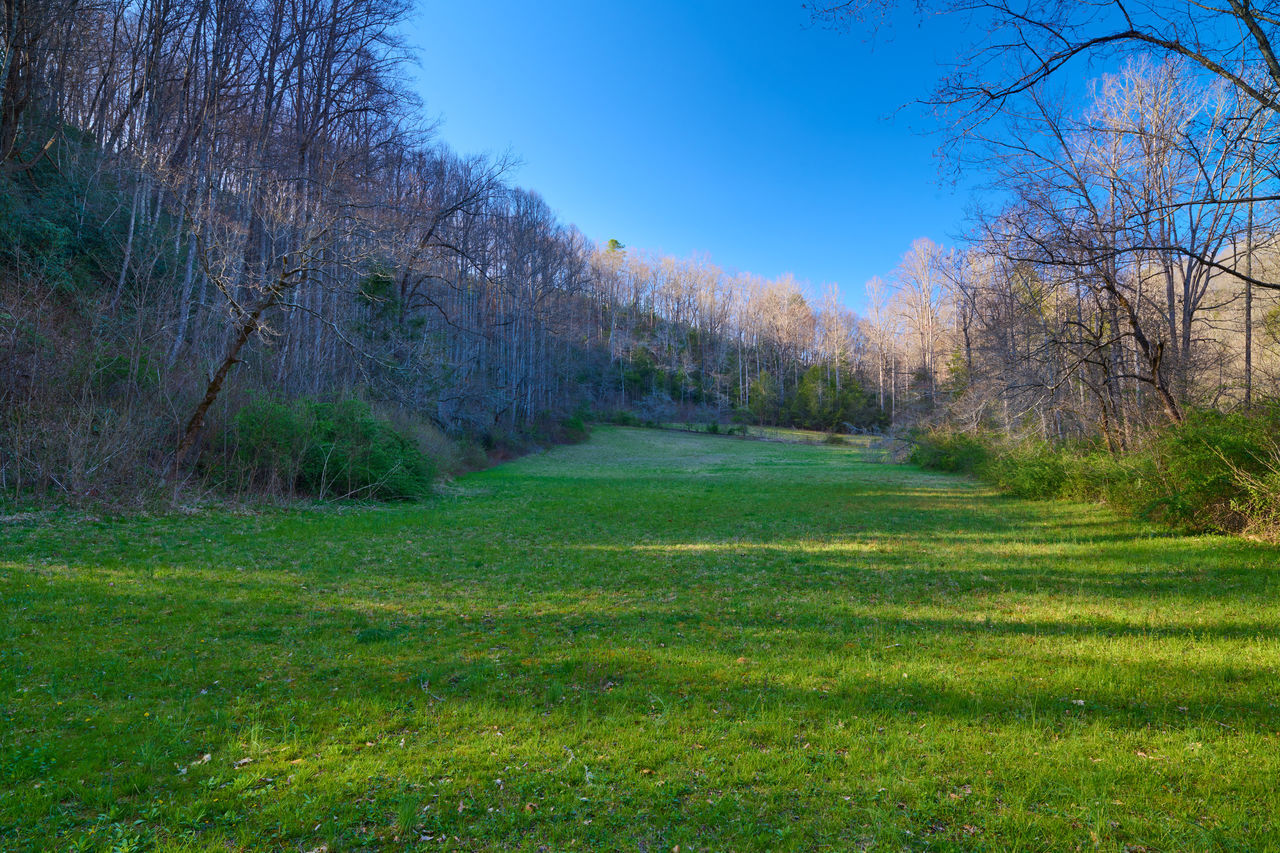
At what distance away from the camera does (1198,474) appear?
10250 mm

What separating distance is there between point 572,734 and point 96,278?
60.0 ft

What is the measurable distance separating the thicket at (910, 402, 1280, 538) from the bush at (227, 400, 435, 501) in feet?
55.3

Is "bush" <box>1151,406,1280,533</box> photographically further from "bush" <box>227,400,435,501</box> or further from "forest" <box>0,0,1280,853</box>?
"bush" <box>227,400,435,501</box>

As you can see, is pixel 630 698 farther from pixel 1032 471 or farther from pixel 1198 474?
pixel 1032 471

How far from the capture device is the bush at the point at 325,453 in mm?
14203

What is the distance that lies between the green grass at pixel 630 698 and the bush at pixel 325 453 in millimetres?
4409

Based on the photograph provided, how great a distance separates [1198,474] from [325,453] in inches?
703

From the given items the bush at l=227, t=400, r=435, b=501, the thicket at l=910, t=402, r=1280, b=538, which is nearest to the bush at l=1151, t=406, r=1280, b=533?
the thicket at l=910, t=402, r=1280, b=538

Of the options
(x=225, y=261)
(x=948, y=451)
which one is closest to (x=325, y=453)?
(x=225, y=261)

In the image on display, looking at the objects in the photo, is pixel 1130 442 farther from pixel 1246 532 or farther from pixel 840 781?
pixel 840 781

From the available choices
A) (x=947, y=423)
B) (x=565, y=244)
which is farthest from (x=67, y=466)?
(x=565, y=244)

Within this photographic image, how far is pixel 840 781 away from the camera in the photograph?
3.45 metres

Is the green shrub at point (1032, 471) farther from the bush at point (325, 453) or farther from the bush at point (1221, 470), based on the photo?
the bush at point (325, 453)

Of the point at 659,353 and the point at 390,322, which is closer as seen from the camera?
the point at 390,322
